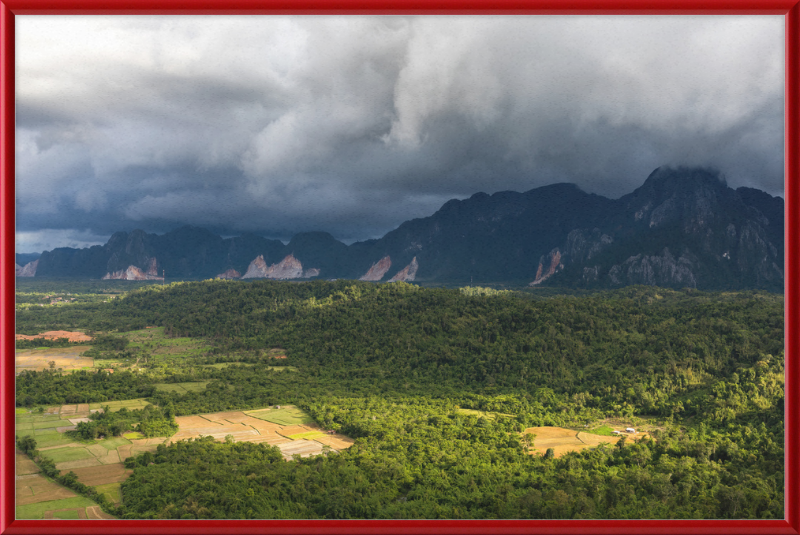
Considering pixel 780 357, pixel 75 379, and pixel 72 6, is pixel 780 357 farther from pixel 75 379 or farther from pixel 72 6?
pixel 75 379

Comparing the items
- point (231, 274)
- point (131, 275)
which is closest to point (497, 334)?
point (231, 274)

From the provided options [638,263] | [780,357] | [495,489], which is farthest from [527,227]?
[495,489]

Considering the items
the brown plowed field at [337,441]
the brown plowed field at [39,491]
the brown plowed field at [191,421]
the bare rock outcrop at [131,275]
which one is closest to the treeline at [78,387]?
the brown plowed field at [191,421]

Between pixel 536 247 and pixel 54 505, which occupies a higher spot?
pixel 536 247

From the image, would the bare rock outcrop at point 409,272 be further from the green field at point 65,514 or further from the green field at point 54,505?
the green field at point 65,514

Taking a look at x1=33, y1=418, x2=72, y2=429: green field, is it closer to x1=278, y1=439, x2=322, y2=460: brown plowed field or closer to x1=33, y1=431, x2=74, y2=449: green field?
x1=33, y1=431, x2=74, y2=449: green field

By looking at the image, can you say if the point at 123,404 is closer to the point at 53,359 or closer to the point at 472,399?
the point at 53,359

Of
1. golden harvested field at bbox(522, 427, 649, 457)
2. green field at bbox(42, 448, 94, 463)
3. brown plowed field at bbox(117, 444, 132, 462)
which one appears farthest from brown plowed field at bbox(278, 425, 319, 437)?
golden harvested field at bbox(522, 427, 649, 457)
